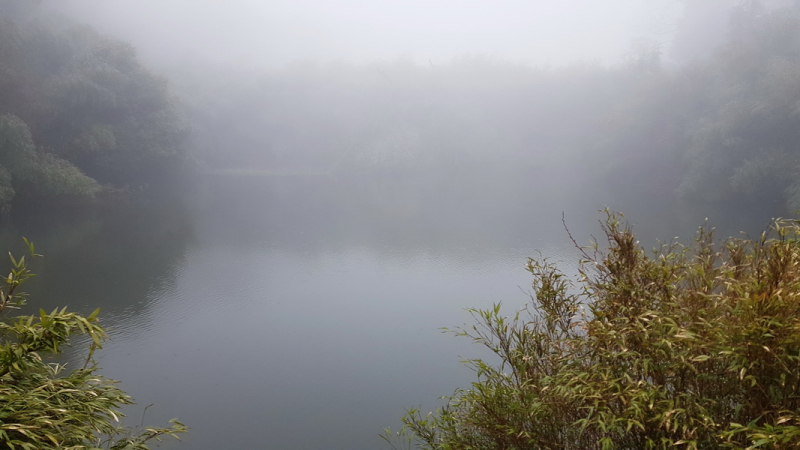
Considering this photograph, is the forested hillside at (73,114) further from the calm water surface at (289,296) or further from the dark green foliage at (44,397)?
the dark green foliage at (44,397)

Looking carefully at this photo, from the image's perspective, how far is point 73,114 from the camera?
1802cm

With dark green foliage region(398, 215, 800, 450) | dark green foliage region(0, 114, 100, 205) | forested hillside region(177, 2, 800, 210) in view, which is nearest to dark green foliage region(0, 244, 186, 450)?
dark green foliage region(398, 215, 800, 450)

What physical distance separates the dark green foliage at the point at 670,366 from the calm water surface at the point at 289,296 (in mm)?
2583

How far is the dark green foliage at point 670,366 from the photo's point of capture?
1.92 m

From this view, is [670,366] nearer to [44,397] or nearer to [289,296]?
[44,397]

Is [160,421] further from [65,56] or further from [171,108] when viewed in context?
[171,108]

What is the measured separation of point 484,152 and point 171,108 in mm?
17068

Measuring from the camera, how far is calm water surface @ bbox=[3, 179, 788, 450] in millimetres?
5605

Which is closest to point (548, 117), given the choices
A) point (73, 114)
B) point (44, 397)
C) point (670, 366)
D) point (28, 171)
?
point (73, 114)

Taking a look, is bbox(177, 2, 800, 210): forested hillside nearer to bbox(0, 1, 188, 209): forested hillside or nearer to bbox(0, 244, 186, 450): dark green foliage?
bbox(0, 1, 188, 209): forested hillside

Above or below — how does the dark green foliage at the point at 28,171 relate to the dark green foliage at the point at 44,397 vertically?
above

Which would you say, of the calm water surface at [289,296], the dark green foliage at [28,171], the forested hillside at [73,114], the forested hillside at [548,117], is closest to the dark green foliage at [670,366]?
the calm water surface at [289,296]

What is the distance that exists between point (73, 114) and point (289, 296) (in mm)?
13443

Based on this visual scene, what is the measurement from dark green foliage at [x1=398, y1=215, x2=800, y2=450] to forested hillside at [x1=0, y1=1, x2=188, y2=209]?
1516 centimetres
